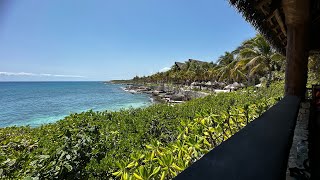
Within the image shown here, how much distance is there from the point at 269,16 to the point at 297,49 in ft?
3.55

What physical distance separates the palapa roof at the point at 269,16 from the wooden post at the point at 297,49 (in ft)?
1.74

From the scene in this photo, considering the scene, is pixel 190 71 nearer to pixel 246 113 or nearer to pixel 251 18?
pixel 251 18

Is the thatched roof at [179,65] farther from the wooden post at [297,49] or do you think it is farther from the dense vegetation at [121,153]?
the dense vegetation at [121,153]

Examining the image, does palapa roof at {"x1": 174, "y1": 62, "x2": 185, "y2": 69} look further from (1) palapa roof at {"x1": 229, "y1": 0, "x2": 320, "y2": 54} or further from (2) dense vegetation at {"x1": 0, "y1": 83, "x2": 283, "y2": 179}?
(2) dense vegetation at {"x1": 0, "y1": 83, "x2": 283, "y2": 179}

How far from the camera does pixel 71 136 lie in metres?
3.41

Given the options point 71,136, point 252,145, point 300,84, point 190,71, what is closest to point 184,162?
point 252,145

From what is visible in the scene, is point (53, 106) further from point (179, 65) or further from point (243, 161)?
point (243, 161)

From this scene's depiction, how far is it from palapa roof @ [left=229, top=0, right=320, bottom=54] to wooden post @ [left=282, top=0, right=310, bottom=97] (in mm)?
529

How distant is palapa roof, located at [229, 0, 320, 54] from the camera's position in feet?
16.9

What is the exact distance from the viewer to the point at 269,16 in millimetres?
5629

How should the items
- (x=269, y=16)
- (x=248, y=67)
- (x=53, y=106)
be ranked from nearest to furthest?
(x=269, y=16), (x=248, y=67), (x=53, y=106)

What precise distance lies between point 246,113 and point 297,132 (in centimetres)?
54

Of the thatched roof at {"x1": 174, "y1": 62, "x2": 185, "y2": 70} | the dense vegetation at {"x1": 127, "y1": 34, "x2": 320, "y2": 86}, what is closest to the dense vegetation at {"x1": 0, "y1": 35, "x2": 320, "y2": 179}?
the dense vegetation at {"x1": 127, "y1": 34, "x2": 320, "y2": 86}

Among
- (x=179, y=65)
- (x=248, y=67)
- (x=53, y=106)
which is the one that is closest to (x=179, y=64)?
(x=179, y=65)
